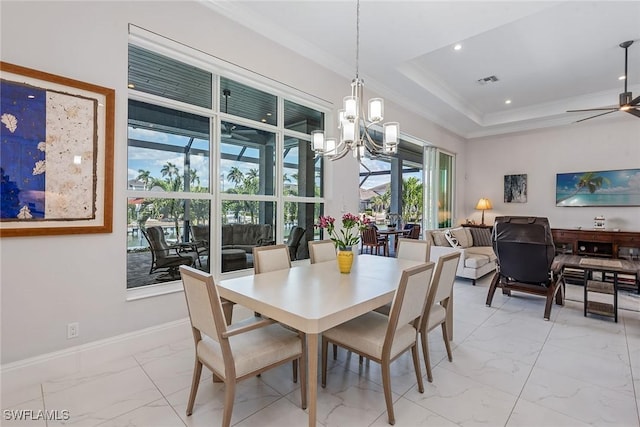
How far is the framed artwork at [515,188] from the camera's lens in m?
7.09

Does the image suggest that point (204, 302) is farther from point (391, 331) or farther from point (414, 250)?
point (414, 250)

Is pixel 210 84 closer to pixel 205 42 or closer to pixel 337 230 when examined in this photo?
pixel 205 42

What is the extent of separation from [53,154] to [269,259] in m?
1.79

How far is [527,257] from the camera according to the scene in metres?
3.68

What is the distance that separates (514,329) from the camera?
10.7 feet

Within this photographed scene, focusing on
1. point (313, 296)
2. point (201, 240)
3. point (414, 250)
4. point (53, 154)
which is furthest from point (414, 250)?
point (53, 154)

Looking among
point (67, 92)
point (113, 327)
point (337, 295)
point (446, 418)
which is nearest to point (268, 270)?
point (337, 295)

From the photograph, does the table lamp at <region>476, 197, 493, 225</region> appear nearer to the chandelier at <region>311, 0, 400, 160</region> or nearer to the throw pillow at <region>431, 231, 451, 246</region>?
the throw pillow at <region>431, 231, 451, 246</region>

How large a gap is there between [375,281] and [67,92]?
2.72 metres

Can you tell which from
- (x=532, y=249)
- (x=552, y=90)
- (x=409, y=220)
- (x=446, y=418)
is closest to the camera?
(x=446, y=418)

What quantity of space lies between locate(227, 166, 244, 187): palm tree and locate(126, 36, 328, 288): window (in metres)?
0.01

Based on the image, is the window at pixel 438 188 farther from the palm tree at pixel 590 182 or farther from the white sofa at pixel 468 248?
the palm tree at pixel 590 182

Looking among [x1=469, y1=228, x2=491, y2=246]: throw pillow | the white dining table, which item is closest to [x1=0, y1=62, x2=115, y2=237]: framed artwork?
the white dining table

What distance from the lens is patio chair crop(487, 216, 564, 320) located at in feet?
11.7
